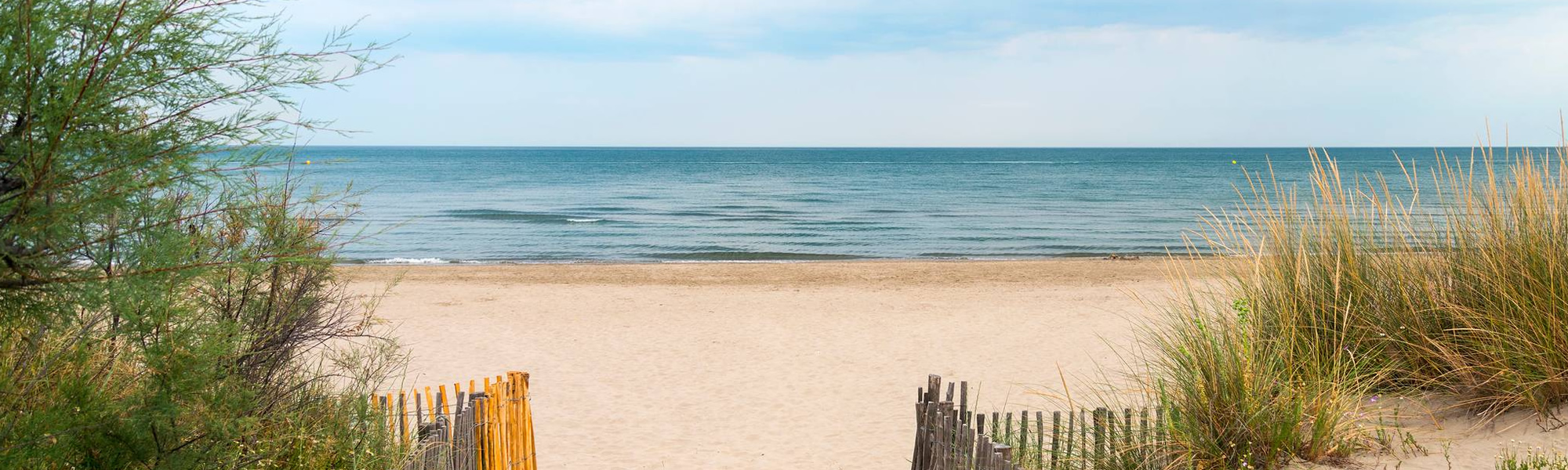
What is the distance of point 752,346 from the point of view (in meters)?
10.8

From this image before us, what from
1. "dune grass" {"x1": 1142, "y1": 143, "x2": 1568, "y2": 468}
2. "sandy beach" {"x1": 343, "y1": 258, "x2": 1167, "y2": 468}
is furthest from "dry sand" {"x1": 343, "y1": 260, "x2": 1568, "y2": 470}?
"dune grass" {"x1": 1142, "y1": 143, "x2": 1568, "y2": 468}

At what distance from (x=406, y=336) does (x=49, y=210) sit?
9.09 meters

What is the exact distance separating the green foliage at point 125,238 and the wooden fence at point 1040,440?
2.84m

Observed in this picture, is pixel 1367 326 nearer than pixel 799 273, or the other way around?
pixel 1367 326

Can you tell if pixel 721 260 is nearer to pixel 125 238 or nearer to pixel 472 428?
pixel 472 428

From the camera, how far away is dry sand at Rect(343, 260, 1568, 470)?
22.7 feet

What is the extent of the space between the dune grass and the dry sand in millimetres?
249

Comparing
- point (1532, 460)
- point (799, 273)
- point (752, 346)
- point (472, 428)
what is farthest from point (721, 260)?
point (1532, 460)

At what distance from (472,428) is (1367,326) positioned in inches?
191

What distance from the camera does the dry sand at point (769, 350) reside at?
6.93 m

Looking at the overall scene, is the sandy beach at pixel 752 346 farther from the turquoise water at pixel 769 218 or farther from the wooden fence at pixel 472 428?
the turquoise water at pixel 769 218

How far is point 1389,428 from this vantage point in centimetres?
473

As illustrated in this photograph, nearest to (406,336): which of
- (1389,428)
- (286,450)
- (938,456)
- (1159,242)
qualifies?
(286,450)

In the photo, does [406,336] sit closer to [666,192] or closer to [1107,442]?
[1107,442]
